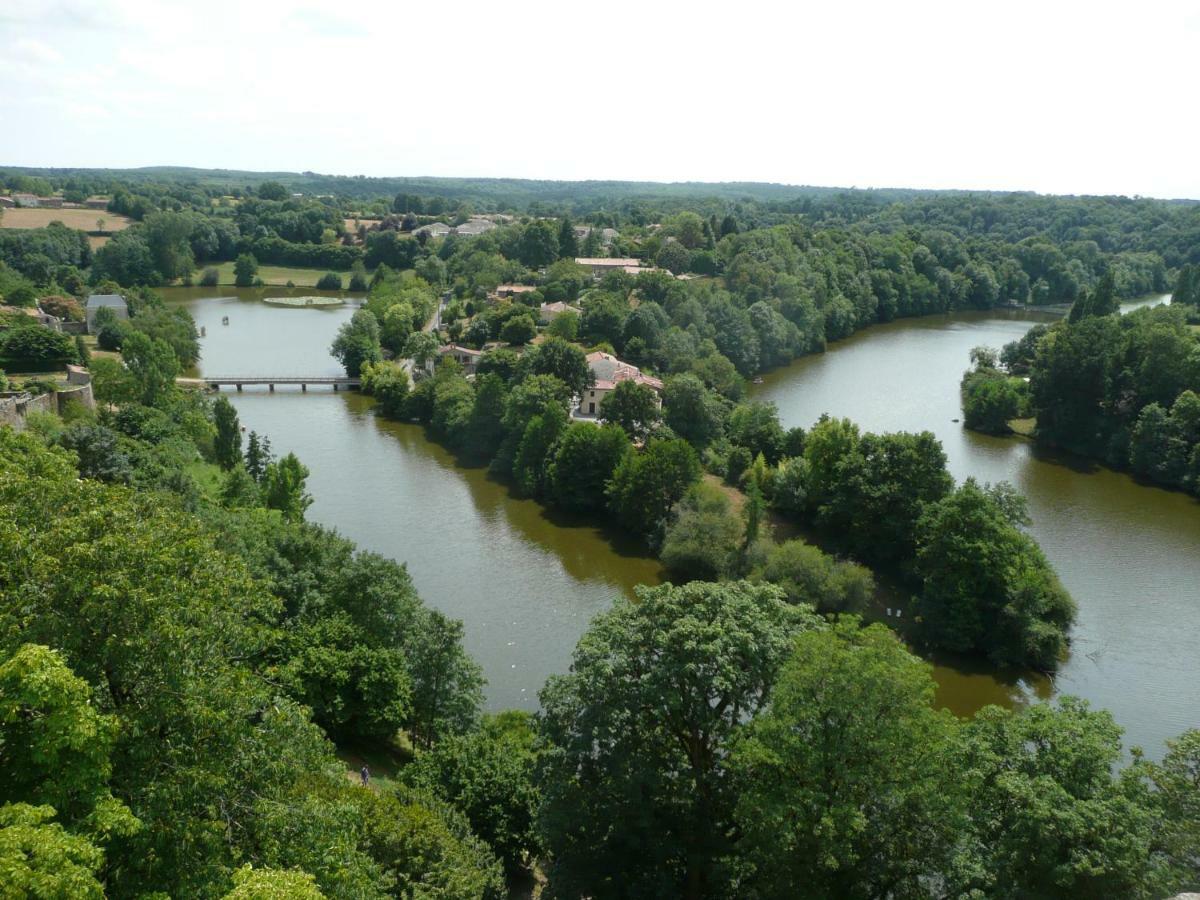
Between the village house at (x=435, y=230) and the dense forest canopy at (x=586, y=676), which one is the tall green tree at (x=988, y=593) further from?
the village house at (x=435, y=230)

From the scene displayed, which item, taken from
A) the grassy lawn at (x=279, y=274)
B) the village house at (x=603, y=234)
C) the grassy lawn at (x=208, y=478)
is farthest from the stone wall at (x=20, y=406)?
the grassy lawn at (x=279, y=274)

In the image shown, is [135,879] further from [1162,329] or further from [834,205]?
[834,205]

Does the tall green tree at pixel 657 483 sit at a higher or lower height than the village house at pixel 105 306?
lower

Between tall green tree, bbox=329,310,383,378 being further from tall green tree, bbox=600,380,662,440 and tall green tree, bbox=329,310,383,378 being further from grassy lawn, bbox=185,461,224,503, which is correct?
tall green tree, bbox=600,380,662,440

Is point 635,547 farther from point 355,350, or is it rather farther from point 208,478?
point 355,350

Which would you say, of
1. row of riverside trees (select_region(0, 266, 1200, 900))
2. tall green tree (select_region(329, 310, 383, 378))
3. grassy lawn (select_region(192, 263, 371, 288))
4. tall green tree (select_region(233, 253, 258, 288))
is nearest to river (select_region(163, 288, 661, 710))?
tall green tree (select_region(329, 310, 383, 378))

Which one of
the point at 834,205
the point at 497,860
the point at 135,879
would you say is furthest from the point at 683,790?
the point at 834,205
